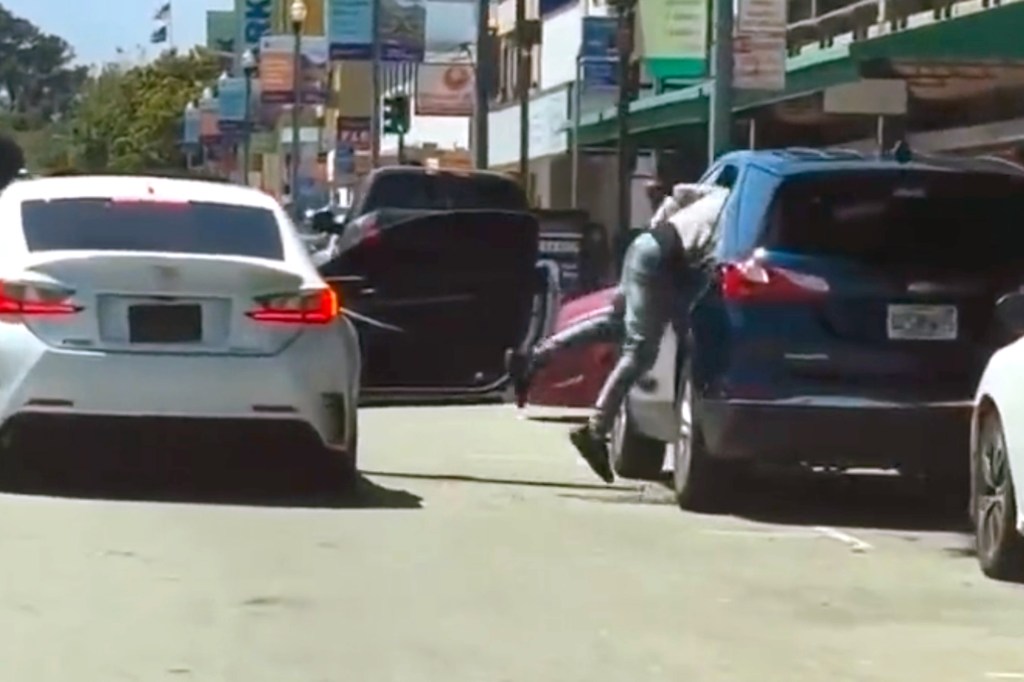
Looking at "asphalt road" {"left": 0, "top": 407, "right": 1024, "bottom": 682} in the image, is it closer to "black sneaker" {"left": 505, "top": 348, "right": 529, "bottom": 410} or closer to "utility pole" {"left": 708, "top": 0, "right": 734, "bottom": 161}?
"black sneaker" {"left": 505, "top": 348, "right": 529, "bottom": 410}

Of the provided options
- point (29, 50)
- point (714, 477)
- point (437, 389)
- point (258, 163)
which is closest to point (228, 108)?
point (258, 163)

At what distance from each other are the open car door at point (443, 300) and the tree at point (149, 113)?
317ft

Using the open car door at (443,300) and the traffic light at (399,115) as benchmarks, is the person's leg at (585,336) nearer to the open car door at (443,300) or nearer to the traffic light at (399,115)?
the open car door at (443,300)

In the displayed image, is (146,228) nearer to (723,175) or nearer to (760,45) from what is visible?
(723,175)

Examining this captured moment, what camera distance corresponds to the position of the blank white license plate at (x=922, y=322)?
13.5 meters

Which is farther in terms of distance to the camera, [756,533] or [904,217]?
[904,217]

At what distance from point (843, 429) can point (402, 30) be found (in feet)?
138

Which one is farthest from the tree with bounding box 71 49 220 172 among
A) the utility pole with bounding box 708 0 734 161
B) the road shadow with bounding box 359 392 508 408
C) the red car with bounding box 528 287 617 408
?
the red car with bounding box 528 287 617 408

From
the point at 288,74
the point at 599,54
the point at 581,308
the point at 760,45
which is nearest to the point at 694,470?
the point at 581,308

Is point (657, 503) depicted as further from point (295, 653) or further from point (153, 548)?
point (295, 653)

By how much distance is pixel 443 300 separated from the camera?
19.3 metres

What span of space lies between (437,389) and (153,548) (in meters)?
7.44

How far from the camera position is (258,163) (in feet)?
345

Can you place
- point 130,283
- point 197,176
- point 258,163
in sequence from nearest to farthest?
point 130,283, point 197,176, point 258,163
